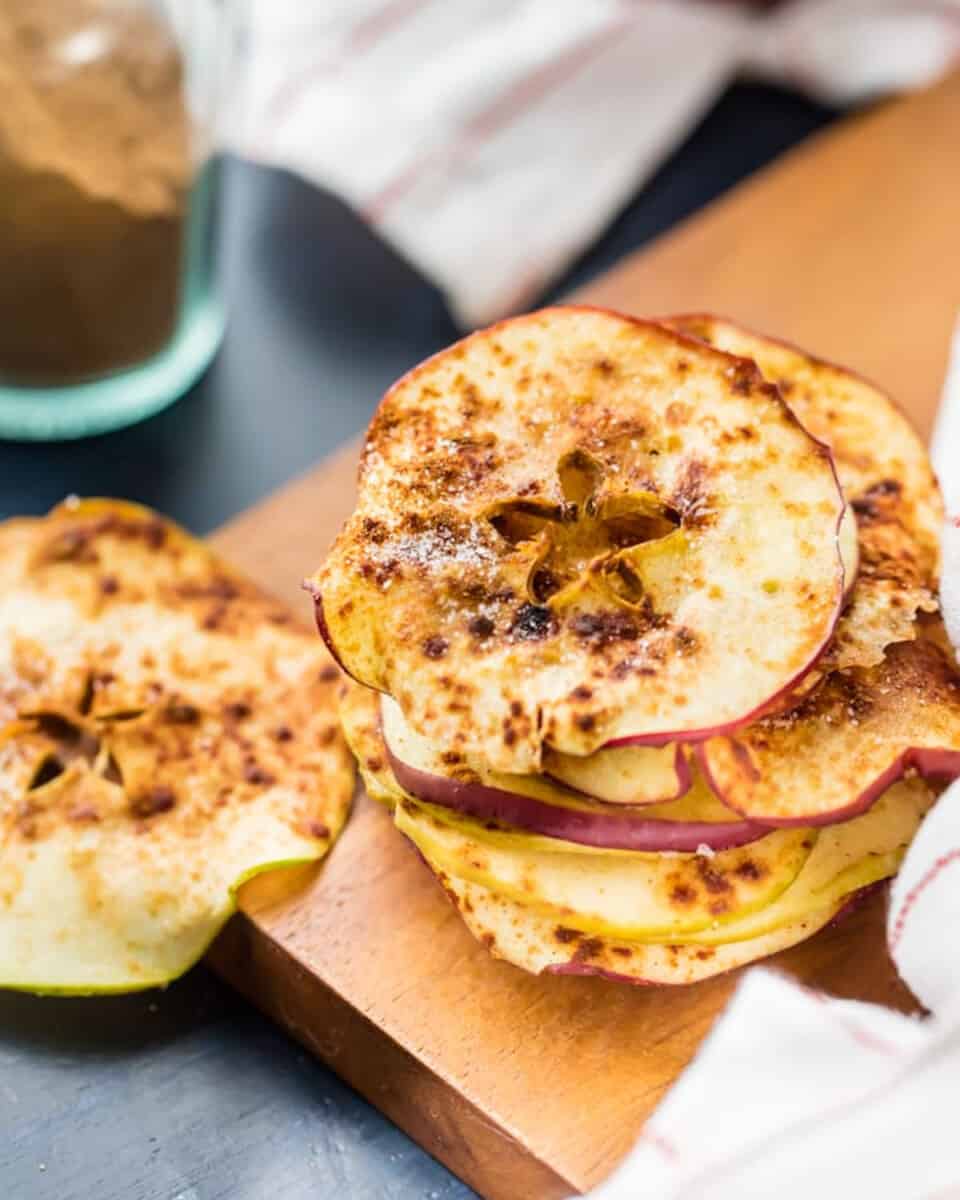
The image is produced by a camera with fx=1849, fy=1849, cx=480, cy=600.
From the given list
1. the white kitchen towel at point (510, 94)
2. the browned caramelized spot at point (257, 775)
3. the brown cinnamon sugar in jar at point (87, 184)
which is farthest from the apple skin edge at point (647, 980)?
the white kitchen towel at point (510, 94)

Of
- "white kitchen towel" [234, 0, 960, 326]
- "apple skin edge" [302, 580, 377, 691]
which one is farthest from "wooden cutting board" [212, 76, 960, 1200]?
"white kitchen towel" [234, 0, 960, 326]

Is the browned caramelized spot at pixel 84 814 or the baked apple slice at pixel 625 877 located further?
the browned caramelized spot at pixel 84 814

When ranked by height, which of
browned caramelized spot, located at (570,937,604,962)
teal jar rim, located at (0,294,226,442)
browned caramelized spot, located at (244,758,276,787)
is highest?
browned caramelized spot, located at (570,937,604,962)

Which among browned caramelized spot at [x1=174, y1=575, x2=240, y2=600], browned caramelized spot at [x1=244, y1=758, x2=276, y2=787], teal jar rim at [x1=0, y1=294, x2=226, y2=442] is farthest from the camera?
teal jar rim at [x1=0, y1=294, x2=226, y2=442]

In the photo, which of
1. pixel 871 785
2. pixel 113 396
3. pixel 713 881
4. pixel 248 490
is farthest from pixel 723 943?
pixel 113 396

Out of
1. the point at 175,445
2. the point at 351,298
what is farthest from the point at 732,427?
the point at 351,298

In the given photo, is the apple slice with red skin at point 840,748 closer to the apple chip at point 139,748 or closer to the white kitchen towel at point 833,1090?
the white kitchen towel at point 833,1090

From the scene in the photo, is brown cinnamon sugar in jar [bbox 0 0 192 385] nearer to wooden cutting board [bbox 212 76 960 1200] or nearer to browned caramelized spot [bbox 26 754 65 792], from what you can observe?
wooden cutting board [bbox 212 76 960 1200]
